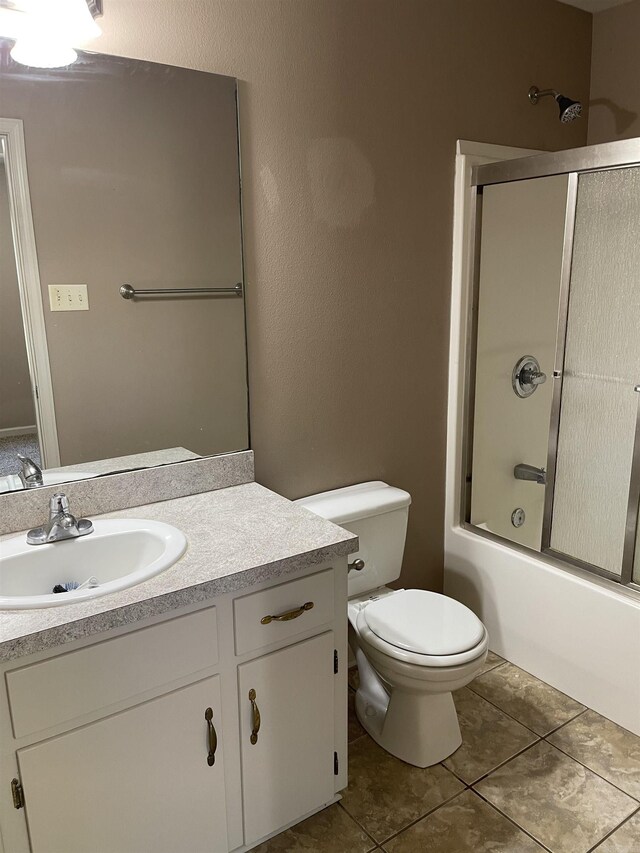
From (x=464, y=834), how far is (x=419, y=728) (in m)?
0.30

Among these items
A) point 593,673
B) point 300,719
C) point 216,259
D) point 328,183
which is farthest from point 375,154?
point 593,673

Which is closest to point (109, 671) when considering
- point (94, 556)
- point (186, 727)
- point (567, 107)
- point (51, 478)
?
point (186, 727)

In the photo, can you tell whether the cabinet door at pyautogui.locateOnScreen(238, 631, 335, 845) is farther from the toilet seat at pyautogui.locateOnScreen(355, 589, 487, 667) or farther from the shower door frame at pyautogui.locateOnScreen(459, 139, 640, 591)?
the shower door frame at pyautogui.locateOnScreen(459, 139, 640, 591)

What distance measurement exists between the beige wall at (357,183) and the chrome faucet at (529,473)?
0.37m

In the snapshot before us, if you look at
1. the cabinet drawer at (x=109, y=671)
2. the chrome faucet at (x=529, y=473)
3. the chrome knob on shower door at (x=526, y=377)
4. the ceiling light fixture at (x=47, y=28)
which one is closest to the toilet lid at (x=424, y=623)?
the cabinet drawer at (x=109, y=671)

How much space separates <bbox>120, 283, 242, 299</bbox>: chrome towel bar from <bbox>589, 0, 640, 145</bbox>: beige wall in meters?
1.82

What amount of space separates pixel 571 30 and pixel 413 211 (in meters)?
1.09

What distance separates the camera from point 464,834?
177 centimetres

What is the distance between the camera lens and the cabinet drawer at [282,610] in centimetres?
153

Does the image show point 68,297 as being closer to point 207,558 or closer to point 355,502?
point 207,558

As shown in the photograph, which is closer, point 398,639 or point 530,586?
point 398,639

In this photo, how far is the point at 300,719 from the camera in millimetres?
1678

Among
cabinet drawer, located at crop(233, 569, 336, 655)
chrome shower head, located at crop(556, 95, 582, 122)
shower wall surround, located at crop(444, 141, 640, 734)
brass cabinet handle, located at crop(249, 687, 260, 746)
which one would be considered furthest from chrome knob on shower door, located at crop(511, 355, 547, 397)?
brass cabinet handle, located at crop(249, 687, 260, 746)

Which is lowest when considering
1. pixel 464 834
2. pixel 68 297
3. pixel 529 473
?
pixel 464 834
